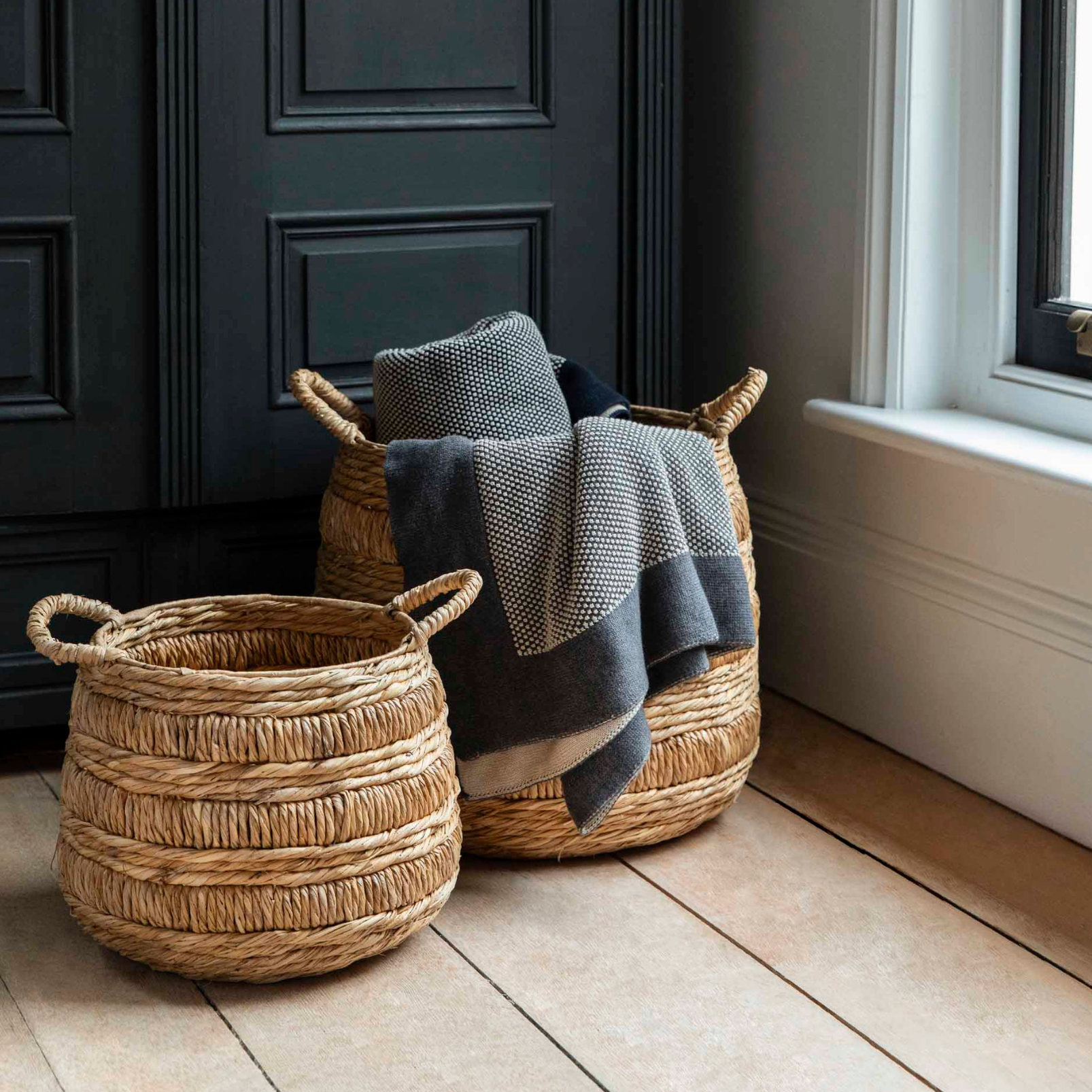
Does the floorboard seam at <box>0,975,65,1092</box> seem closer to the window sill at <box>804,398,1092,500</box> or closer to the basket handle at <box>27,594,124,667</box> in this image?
the basket handle at <box>27,594,124,667</box>

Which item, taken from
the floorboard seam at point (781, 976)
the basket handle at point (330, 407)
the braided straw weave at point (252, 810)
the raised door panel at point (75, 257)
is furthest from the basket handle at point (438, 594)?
the raised door panel at point (75, 257)

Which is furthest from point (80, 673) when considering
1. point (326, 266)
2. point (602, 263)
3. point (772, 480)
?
point (772, 480)

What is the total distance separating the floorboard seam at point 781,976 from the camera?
4.37 feet

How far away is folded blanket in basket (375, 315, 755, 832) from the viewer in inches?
61.2

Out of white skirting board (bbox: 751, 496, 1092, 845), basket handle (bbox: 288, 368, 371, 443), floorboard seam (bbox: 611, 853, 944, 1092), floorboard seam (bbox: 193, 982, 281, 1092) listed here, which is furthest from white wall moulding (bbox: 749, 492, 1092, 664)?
floorboard seam (bbox: 193, 982, 281, 1092)

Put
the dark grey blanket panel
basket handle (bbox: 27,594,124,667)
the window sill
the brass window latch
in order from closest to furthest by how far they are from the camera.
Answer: basket handle (bbox: 27,594,124,667) < the dark grey blanket panel < the window sill < the brass window latch

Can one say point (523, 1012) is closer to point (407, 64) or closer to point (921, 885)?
point (921, 885)

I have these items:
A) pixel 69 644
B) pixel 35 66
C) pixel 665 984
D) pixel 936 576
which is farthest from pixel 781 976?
pixel 35 66

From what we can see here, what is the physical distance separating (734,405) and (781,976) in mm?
643

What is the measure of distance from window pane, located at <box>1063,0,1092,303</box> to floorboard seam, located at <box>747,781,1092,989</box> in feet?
2.21

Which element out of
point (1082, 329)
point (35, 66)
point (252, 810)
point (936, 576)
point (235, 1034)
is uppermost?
point (35, 66)

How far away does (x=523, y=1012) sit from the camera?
1.41 metres

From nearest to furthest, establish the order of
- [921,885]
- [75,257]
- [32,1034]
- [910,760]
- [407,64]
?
[32,1034]
[921,885]
[75,257]
[407,64]
[910,760]

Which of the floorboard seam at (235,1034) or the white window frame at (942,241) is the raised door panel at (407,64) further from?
the floorboard seam at (235,1034)
